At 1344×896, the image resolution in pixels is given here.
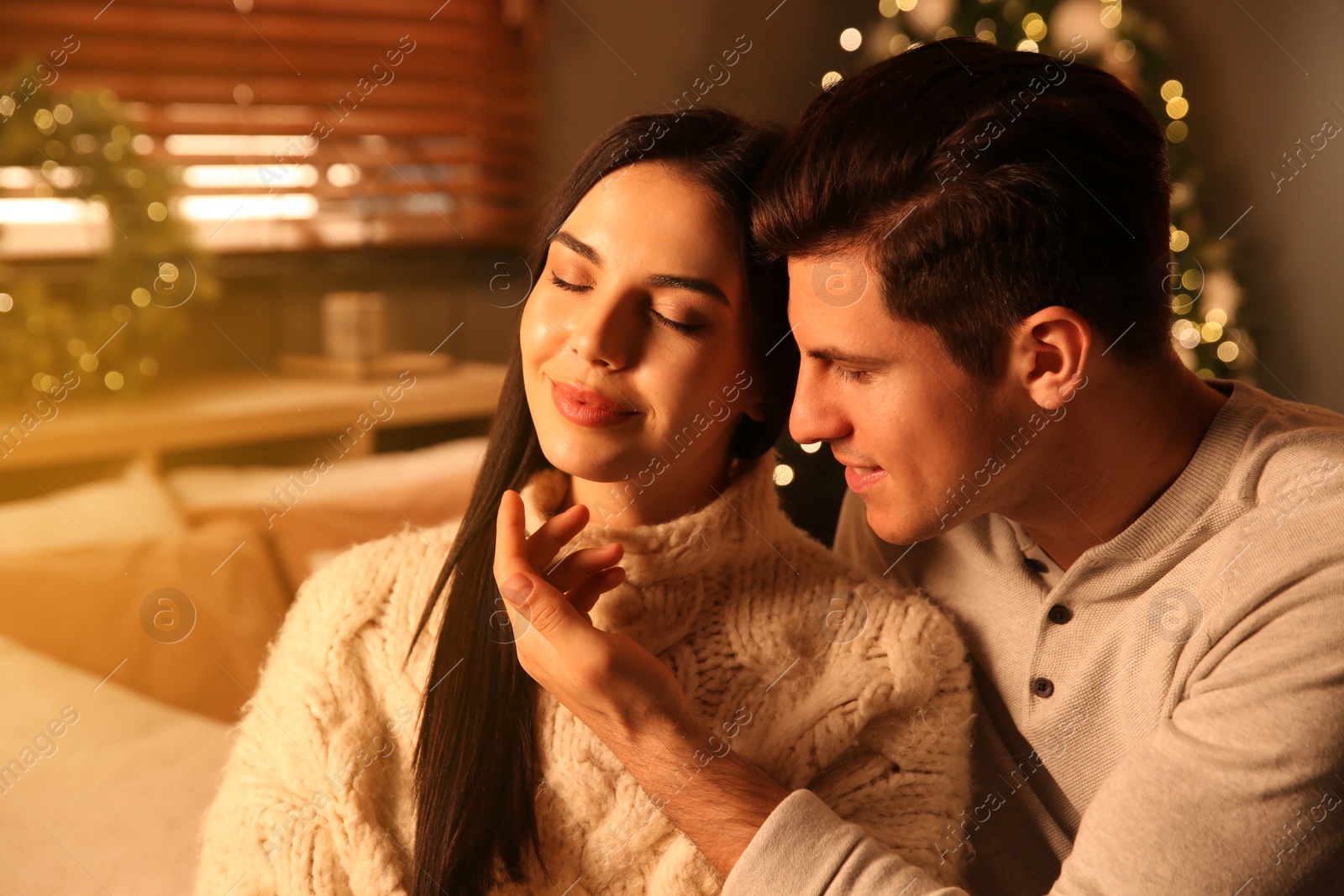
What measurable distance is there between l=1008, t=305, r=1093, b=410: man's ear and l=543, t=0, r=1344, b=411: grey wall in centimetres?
195

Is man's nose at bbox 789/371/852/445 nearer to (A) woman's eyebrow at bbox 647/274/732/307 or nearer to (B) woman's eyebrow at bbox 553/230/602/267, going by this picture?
(A) woman's eyebrow at bbox 647/274/732/307

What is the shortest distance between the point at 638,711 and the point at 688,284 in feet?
1.45

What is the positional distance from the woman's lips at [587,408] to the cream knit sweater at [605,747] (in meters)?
0.14

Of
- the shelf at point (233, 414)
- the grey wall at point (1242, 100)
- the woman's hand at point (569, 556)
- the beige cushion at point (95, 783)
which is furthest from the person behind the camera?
the grey wall at point (1242, 100)

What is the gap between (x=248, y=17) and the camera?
3.05m

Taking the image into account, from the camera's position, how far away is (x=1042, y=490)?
4.06ft

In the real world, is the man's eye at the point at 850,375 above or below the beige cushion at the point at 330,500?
below

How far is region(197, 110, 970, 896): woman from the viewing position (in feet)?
3.71

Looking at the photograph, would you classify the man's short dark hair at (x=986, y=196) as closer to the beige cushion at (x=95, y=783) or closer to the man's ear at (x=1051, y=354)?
the man's ear at (x=1051, y=354)

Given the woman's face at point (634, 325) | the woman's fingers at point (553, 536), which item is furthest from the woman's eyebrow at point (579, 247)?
the woman's fingers at point (553, 536)

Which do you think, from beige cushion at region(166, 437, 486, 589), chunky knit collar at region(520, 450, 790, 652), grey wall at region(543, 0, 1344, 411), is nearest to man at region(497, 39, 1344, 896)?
chunky knit collar at region(520, 450, 790, 652)

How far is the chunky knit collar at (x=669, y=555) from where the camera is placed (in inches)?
47.3

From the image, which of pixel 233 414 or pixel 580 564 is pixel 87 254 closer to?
pixel 233 414

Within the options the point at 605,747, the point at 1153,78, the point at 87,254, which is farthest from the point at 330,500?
the point at 1153,78
